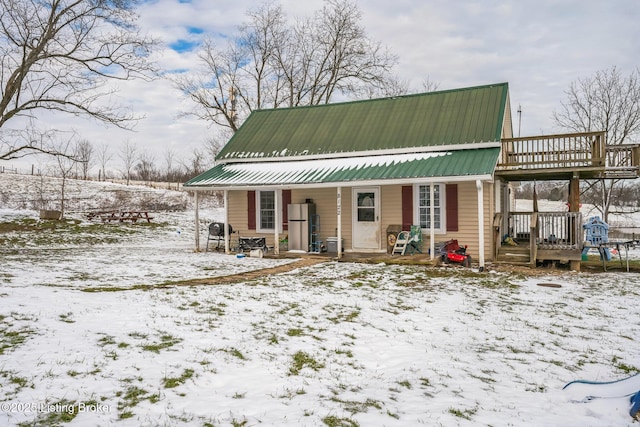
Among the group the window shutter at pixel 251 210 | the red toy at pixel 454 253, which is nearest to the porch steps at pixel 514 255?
the red toy at pixel 454 253

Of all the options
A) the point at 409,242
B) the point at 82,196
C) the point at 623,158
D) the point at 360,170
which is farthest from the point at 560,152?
the point at 82,196

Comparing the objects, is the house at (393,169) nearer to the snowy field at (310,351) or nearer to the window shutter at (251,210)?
the window shutter at (251,210)

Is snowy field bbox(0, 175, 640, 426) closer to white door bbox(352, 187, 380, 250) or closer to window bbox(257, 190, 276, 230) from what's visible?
white door bbox(352, 187, 380, 250)

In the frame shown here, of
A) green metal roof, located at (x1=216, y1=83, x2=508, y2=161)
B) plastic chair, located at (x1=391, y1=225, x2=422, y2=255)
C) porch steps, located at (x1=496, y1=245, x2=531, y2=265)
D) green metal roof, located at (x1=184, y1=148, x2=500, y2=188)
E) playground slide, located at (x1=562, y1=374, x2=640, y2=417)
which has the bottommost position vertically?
playground slide, located at (x1=562, y1=374, x2=640, y2=417)

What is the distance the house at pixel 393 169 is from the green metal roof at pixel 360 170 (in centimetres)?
4

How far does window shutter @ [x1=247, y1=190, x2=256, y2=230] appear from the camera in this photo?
54.4 ft

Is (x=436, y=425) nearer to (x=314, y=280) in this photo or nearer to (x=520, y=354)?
(x=520, y=354)

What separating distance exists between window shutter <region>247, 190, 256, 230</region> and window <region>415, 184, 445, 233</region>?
6256mm

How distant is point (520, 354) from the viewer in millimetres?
5395

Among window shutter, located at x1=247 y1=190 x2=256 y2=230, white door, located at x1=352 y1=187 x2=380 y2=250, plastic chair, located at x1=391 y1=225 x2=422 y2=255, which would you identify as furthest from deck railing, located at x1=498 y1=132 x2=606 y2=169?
window shutter, located at x1=247 y1=190 x2=256 y2=230

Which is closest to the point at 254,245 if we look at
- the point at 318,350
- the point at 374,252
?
the point at 374,252

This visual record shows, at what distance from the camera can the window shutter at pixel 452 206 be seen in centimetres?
1362

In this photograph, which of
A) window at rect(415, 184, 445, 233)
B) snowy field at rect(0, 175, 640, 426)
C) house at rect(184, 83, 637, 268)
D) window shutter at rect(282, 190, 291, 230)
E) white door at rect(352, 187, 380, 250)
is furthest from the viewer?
window shutter at rect(282, 190, 291, 230)

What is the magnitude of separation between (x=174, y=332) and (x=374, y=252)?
31.9 ft
